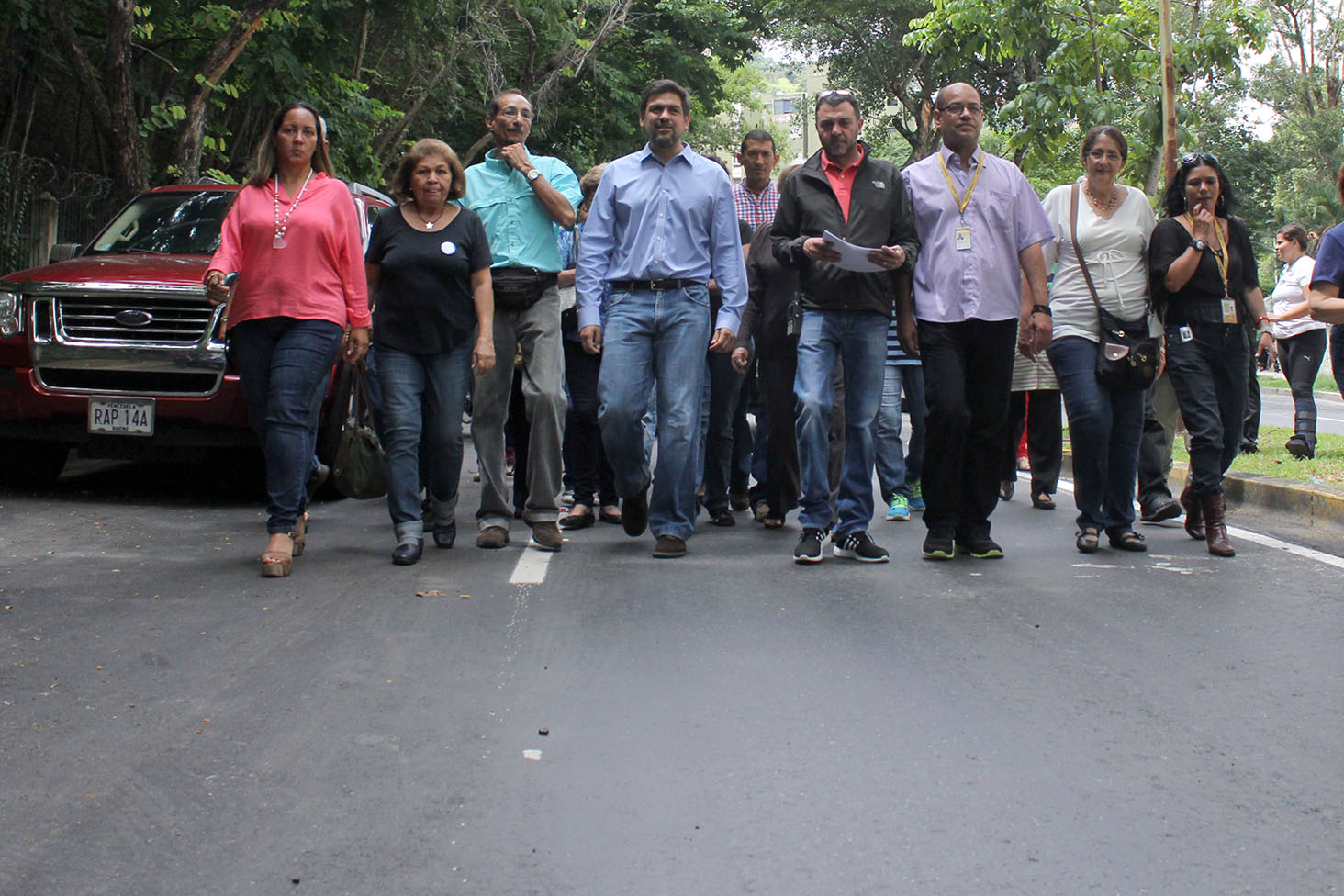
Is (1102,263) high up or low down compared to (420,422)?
up

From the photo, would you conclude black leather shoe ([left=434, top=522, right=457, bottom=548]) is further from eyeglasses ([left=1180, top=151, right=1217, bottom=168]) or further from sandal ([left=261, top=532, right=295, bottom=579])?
eyeglasses ([left=1180, top=151, right=1217, bottom=168])

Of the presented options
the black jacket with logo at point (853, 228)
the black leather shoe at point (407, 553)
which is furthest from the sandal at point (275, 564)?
the black jacket with logo at point (853, 228)

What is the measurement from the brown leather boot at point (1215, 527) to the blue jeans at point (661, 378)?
240 centimetres

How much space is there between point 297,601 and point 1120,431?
3.97m

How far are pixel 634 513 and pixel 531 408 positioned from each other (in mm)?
715

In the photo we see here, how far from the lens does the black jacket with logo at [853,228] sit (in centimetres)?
683

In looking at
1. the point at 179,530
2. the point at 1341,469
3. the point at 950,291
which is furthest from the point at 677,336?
the point at 1341,469

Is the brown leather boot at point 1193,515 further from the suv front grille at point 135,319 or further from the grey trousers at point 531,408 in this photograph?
the suv front grille at point 135,319

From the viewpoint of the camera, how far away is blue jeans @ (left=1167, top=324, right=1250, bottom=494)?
24.4 ft

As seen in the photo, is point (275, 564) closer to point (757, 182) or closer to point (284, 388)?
point (284, 388)

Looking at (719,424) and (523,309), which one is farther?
(719,424)

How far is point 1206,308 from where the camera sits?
24.6ft

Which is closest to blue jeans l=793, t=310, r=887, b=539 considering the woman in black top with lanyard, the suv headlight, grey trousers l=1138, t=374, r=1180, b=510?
the woman in black top with lanyard

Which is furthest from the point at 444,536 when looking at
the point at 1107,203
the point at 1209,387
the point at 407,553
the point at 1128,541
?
the point at 1209,387
